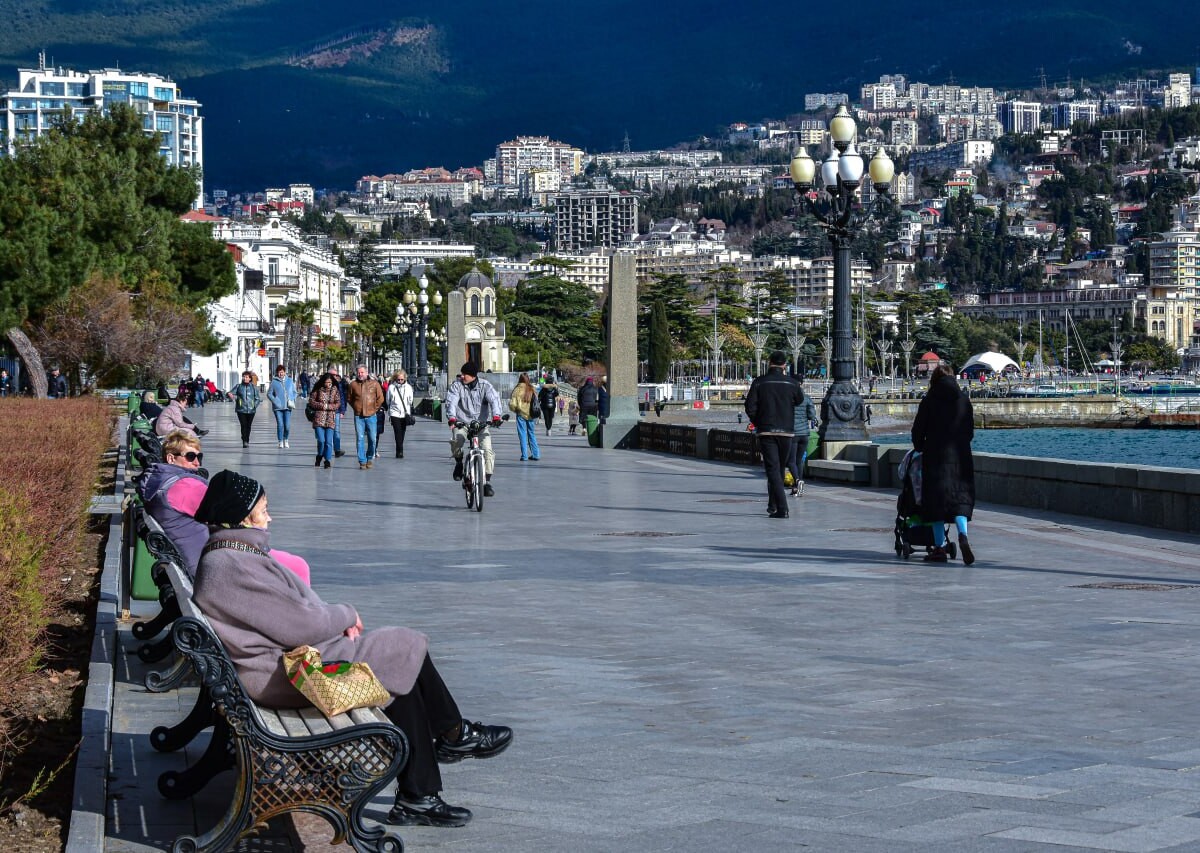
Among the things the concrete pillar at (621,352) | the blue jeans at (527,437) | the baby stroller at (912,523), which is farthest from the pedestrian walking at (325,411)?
the baby stroller at (912,523)

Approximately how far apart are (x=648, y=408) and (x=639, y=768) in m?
69.0

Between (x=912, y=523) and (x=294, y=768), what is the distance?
8.72 m

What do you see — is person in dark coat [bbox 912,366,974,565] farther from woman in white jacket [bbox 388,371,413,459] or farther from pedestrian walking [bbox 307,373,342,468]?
woman in white jacket [bbox 388,371,413,459]

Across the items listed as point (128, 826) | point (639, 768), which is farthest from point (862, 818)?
point (128, 826)

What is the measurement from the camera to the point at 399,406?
28172 millimetres

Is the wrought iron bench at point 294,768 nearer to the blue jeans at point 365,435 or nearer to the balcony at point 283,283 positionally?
the blue jeans at point 365,435

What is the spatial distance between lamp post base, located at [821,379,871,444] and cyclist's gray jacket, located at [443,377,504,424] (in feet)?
18.3

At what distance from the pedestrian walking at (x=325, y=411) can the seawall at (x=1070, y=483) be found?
7196mm

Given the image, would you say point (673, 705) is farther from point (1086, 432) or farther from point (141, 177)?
point (1086, 432)

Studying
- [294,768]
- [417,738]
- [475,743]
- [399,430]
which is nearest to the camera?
[294,768]

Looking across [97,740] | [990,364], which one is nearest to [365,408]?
[97,740]

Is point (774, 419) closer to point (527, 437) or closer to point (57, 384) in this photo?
point (527, 437)

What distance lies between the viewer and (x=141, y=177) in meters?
47.1

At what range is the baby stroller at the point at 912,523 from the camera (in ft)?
43.1
